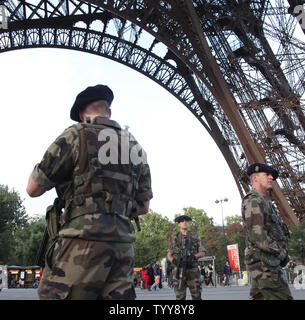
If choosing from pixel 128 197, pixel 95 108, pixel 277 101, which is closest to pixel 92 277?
pixel 128 197

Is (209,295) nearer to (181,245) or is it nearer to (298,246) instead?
(298,246)

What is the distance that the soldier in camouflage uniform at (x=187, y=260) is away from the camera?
7.01 m

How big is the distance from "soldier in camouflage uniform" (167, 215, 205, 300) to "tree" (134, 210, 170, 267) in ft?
160

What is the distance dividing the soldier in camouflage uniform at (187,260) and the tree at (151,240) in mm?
48666

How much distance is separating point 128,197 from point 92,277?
1.81ft

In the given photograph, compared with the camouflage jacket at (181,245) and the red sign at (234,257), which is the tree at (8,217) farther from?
the camouflage jacket at (181,245)

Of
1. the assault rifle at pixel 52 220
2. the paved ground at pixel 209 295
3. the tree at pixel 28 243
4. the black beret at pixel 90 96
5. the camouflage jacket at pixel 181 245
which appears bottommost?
the paved ground at pixel 209 295

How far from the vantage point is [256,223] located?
3908mm

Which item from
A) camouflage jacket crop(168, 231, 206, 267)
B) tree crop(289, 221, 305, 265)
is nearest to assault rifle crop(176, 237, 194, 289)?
camouflage jacket crop(168, 231, 206, 267)

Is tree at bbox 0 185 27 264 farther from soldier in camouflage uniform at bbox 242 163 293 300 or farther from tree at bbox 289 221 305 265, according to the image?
soldier in camouflage uniform at bbox 242 163 293 300

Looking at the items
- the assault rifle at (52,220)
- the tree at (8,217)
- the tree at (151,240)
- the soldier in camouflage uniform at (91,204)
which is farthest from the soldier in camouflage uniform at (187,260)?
the tree at (151,240)

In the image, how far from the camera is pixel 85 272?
2.16 m

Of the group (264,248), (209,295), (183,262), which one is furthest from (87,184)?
(209,295)

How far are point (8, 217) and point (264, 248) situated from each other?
34.2m
